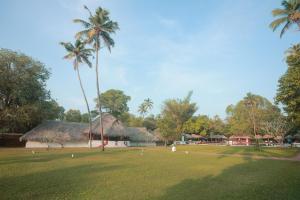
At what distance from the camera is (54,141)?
4738 centimetres

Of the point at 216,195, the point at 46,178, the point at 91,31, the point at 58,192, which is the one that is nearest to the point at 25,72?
the point at 91,31

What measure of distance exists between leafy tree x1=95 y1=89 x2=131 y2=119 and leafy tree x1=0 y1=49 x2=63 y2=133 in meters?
42.5

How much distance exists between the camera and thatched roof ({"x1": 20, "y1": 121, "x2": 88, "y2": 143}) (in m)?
45.5

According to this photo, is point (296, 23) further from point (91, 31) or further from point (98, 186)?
point (98, 186)

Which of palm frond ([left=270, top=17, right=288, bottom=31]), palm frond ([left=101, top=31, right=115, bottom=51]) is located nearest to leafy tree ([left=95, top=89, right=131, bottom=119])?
palm frond ([left=101, top=31, right=115, bottom=51])

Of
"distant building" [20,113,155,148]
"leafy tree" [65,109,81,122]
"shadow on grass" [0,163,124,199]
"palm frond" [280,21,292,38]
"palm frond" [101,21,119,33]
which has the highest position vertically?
"palm frond" [101,21,119,33]

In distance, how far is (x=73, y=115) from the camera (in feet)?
286

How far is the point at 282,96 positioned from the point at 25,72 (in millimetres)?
40072

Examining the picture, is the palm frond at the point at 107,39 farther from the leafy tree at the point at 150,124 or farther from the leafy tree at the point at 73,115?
the leafy tree at the point at 73,115

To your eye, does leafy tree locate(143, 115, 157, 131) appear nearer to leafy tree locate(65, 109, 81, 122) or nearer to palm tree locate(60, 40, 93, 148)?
leafy tree locate(65, 109, 81, 122)

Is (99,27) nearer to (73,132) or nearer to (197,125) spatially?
(73,132)

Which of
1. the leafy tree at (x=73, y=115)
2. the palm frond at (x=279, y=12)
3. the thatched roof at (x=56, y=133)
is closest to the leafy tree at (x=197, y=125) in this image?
the leafy tree at (x=73, y=115)

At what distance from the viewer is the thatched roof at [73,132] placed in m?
45.9

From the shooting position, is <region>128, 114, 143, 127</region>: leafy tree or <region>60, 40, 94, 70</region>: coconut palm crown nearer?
<region>60, 40, 94, 70</region>: coconut palm crown
